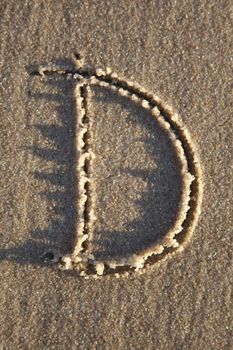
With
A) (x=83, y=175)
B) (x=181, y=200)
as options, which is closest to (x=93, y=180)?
(x=83, y=175)

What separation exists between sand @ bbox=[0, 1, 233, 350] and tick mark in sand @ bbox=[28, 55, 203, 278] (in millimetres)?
22

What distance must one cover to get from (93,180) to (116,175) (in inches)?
4.1

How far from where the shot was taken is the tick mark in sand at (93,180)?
2.42 meters

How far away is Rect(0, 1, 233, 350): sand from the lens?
2396 mm

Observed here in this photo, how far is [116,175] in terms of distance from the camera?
8.17 ft

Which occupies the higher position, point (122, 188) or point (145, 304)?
point (122, 188)

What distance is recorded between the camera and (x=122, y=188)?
2.49m

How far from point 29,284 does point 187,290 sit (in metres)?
0.68

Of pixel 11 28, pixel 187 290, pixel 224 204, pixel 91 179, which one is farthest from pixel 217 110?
pixel 11 28

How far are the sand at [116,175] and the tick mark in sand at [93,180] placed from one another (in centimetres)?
2

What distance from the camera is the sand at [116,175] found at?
240cm

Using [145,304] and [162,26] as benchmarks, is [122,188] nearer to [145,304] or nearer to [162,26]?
[145,304]

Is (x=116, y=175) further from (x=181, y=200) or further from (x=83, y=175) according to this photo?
(x=181, y=200)

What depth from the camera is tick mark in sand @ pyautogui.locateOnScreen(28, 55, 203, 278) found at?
242 cm
